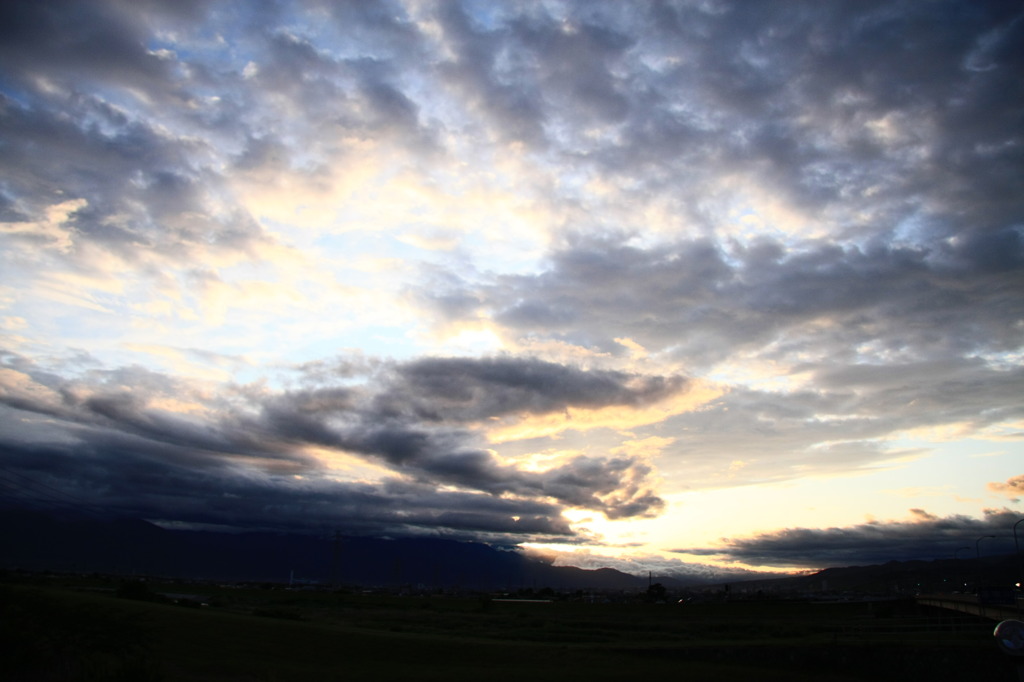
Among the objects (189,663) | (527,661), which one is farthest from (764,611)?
(189,663)

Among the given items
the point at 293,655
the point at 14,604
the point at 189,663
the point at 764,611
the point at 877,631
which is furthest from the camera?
the point at 764,611

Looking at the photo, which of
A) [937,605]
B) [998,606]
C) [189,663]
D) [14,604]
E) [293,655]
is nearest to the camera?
[14,604]

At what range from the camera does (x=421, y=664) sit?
46.6 m

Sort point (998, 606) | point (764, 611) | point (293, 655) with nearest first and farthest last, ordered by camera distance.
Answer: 1. point (293, 655)
2. point (998, 606)
3. point (764, 611)

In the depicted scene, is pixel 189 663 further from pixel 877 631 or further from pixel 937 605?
pixel 937 605

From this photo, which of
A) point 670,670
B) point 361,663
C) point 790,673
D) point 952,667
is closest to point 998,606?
point 952,667

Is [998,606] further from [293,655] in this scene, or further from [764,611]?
[293,655]

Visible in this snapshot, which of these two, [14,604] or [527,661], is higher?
[14,604]

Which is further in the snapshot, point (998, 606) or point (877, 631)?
point (998, 606)

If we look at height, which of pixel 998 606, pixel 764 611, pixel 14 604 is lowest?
pixel 764 611

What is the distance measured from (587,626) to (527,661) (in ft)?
135

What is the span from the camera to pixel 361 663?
148 feet

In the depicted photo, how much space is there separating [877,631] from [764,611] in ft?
174

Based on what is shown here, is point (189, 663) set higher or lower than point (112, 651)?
lower
